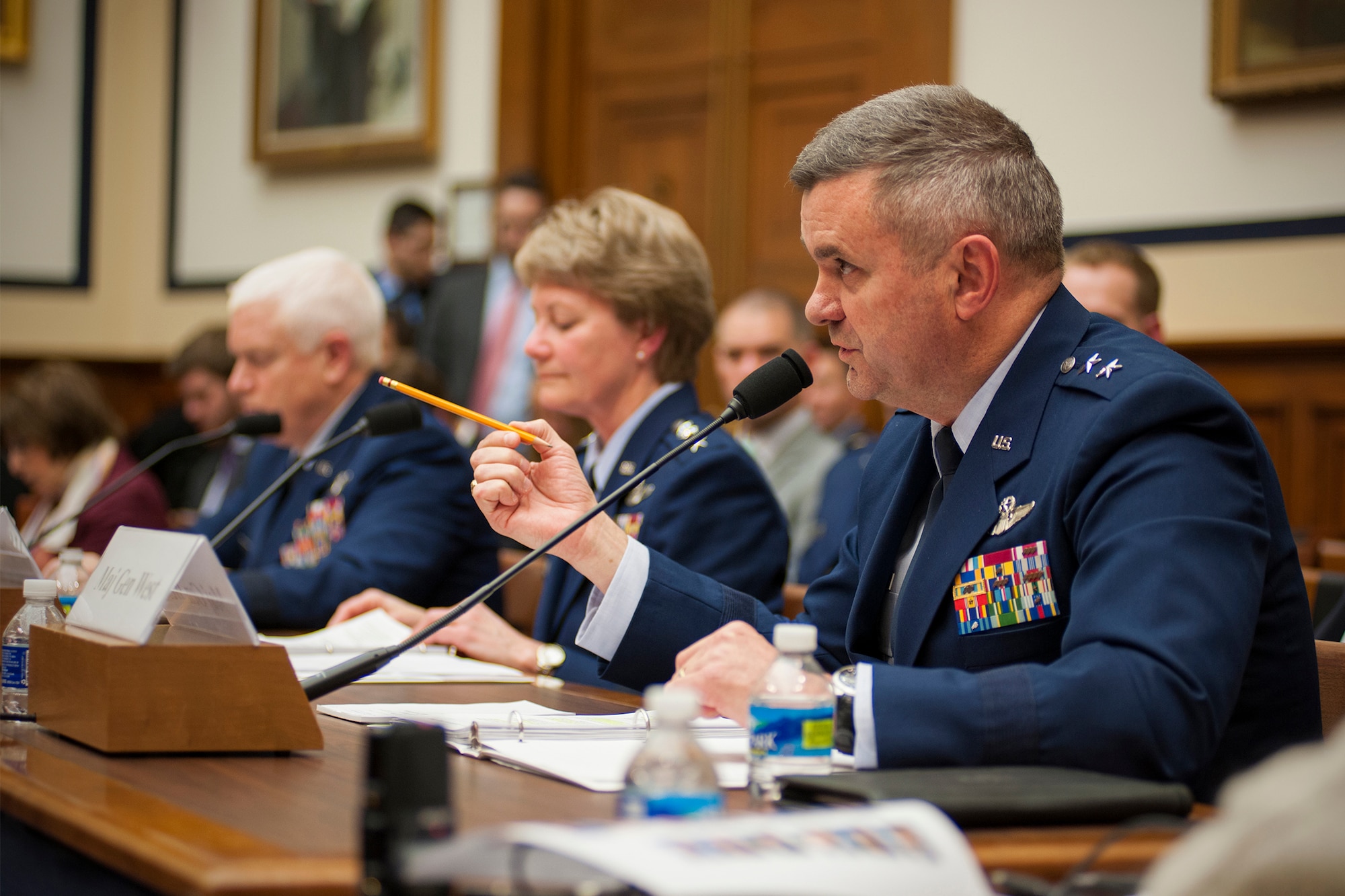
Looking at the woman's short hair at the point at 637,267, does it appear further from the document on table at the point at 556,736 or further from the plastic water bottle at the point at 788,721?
the plastic water bottle at the point at 788,721

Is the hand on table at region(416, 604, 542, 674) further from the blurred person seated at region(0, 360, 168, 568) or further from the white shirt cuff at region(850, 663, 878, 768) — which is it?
the blurred person seated at region(0, 360, 168, 568)

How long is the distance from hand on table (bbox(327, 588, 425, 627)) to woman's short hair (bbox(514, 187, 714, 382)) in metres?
0.60

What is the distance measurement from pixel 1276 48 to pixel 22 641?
12.3 feet

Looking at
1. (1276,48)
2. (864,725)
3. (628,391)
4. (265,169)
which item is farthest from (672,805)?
(265,169)

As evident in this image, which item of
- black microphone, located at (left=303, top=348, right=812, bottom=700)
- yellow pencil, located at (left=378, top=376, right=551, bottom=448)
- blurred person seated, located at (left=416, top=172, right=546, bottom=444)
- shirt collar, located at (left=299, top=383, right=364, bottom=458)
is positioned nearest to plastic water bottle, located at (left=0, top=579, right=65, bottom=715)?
black microphone, located at (left=303, top=348, right=812, bottom=700)

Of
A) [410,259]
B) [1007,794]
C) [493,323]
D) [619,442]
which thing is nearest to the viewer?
[1007,794]

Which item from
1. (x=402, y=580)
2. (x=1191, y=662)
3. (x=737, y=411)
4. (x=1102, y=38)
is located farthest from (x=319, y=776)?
(x=1102, y=38)

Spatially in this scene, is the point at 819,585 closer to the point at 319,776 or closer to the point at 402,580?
the point at 319,776

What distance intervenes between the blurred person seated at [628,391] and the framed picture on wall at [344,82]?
13.2 ft

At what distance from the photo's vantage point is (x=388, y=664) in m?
2.08

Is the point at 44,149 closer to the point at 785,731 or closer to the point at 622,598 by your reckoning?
the point at 622,598

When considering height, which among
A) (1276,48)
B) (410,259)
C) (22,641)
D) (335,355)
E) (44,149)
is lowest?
(22,641)

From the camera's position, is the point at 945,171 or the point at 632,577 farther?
the point at 632,577

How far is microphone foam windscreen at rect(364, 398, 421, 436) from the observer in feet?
8.16
